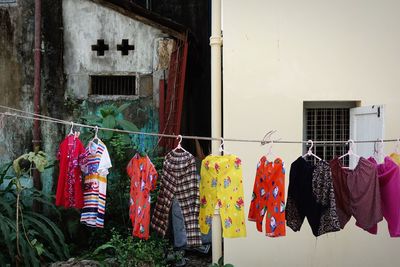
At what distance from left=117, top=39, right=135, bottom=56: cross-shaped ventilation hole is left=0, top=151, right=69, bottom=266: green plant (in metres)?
2.14

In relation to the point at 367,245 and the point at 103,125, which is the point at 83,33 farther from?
the point at 367,245

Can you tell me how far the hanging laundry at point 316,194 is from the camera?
5.00m

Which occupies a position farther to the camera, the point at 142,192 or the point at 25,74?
the point at 25,74

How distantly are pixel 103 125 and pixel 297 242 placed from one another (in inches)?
126

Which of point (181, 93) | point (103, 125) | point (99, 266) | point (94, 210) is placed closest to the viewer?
point (94, 210)

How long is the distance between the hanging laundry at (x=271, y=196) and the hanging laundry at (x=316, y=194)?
16 cm

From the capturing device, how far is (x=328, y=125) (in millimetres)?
6797

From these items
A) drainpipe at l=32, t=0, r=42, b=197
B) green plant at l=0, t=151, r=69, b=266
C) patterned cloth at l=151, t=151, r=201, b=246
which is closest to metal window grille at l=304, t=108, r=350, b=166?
patterned cloth at l=151, t=151, r=201, b=246

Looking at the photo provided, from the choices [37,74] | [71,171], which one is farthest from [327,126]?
[37,74]

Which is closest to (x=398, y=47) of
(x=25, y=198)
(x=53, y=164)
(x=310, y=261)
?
(x=310, y=261)

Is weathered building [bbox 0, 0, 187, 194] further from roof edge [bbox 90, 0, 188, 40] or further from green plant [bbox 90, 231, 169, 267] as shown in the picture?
green plant [bbox 90, 231, 169, 267]

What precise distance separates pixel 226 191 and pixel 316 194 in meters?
0.92

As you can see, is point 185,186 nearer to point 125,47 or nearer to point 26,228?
point 26,228

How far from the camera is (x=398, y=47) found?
6598 mm
